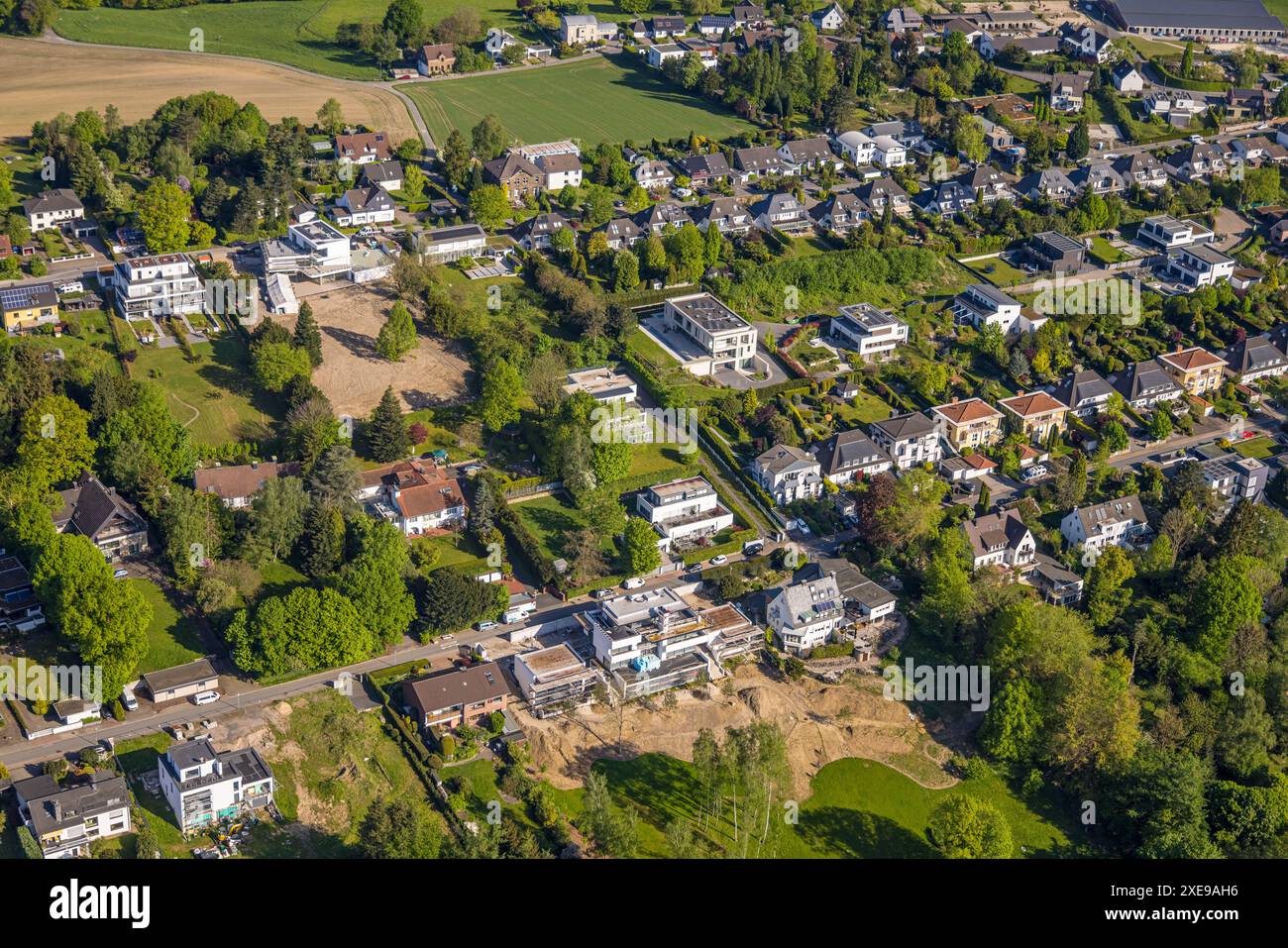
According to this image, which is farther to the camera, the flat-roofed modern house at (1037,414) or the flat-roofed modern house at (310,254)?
the flat-roofed modern house at (310,254)

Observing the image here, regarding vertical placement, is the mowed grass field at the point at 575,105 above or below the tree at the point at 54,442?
above

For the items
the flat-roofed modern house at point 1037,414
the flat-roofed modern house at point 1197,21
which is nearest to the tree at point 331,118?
the flat-roofed modern house at point 1037,414

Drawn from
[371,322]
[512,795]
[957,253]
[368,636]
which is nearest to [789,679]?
[512,795]

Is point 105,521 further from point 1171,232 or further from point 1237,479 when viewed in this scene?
point 1171,232

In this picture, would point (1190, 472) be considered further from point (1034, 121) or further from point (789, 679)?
point (1034, 121)

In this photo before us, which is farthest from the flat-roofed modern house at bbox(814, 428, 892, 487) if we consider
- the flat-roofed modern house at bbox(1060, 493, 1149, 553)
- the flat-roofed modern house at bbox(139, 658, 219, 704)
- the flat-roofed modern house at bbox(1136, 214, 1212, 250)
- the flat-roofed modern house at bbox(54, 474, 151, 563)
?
the flat-roofed modern house at bbox(1136, 214, 1212, 250)

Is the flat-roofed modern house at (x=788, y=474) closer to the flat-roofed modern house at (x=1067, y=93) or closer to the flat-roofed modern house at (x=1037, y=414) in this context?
the flat-roofed modern house at (x=1037, y=414)
